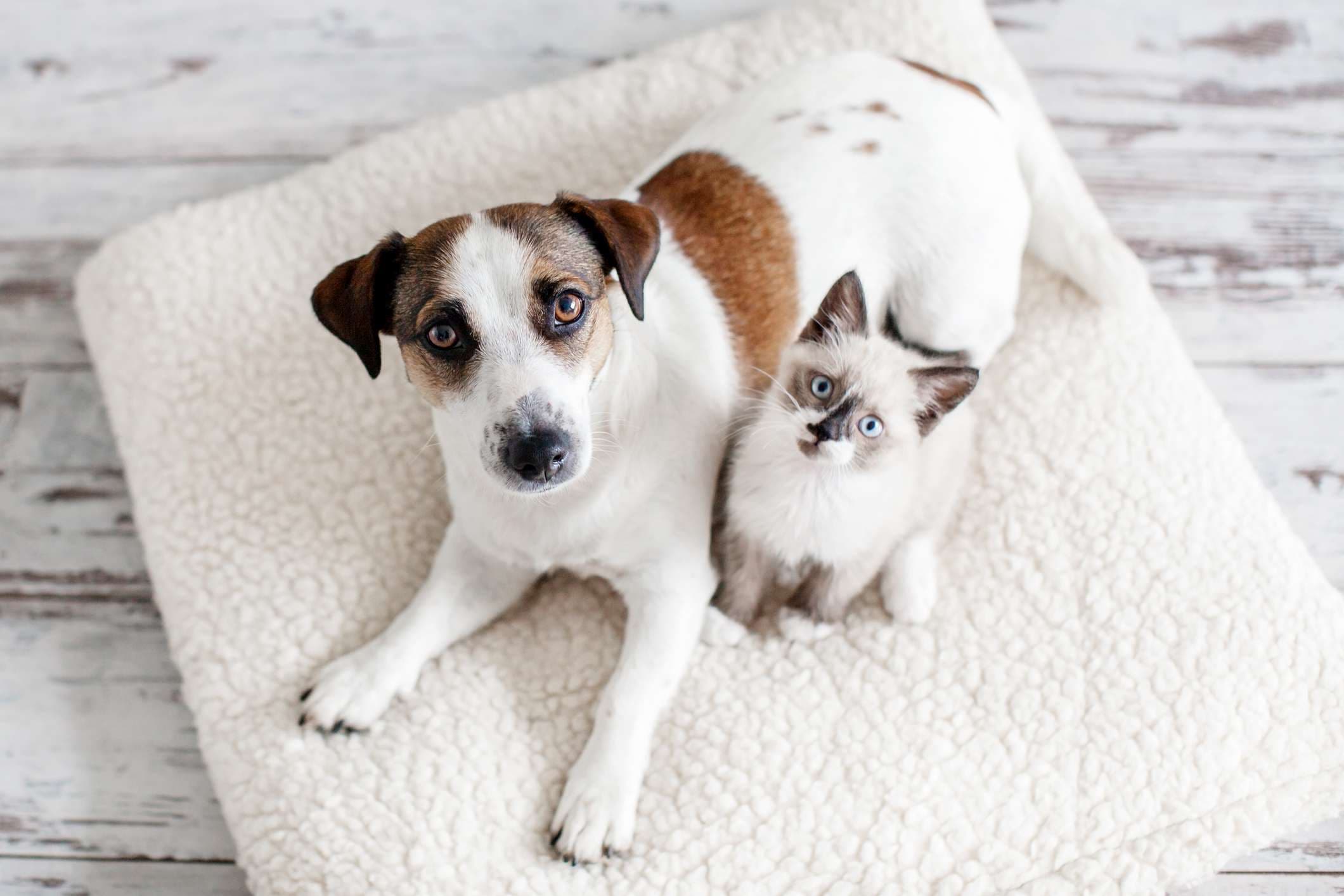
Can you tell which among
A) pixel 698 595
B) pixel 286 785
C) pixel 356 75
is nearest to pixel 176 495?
pixel 286 785

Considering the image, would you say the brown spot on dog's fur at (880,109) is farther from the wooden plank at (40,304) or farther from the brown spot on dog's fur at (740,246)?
the wooden plank at (40,304)

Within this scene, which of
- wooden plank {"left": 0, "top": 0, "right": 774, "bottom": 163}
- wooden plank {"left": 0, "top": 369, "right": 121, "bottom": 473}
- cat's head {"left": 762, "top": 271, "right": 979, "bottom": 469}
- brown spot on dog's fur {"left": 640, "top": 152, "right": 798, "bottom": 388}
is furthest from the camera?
wooden plank {"left": 0, "top": 0, "right": 774, "bottom": 163}

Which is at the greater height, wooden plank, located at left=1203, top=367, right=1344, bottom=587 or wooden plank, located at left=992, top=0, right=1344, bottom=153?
wooden plank, located at left=992, top=0, right=1344, bottom=153

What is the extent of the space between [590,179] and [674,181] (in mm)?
732

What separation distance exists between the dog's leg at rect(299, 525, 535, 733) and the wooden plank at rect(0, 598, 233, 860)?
49 cm

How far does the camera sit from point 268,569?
2.62 m

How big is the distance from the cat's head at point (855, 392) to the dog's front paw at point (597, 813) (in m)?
0.80

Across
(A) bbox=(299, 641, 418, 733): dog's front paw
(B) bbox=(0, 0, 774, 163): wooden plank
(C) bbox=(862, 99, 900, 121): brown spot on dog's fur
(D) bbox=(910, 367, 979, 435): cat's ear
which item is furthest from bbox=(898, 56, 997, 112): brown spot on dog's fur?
(A) bbox=(299, 641, 418, 733): dog's front paw

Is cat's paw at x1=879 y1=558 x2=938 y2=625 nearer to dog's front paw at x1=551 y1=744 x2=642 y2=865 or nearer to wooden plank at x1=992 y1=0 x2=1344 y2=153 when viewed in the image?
dog's front paw at x1=551 y1=744 x2=642 y2=865

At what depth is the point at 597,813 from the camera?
2.23 meters

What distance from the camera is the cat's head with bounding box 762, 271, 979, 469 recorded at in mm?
1982

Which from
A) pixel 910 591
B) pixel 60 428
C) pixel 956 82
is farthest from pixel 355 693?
pixel 956 82

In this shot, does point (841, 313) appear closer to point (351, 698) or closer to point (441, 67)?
point (351, 698)

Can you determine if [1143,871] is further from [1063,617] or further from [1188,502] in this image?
[1188,502]
